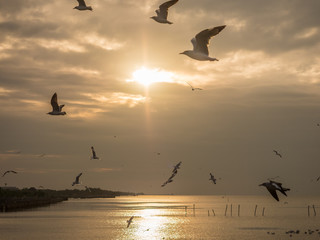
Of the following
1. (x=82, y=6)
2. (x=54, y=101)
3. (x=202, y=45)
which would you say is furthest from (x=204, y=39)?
(x=54, y=101)

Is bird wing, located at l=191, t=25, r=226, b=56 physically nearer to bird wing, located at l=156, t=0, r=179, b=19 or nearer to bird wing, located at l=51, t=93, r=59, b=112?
bird wing, located at l=156, t=0, r=179, b=19

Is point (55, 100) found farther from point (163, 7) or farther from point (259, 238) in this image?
point (259, 238)

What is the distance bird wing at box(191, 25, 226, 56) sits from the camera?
2133 cm

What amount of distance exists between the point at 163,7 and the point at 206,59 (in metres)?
4.97

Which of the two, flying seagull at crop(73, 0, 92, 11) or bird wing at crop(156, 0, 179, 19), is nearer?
bird wing at crop(156, 0, 179, 19)

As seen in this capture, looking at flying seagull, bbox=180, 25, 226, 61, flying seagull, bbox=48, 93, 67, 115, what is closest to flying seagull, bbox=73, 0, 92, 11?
flying seagull, bbox=48, 93, 67, 115

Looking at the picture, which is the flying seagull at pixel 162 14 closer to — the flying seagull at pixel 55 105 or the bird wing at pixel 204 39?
the bird wing at pixel 204 39

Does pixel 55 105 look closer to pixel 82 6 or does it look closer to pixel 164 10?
pixel 82 6

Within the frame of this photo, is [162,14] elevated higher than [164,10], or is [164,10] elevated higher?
[164,10]

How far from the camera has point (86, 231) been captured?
88.7 meters

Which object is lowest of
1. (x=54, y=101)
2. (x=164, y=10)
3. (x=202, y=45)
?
(x=202, y=45)

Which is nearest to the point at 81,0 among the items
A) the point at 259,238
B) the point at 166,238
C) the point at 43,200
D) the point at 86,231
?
the point at 166,238

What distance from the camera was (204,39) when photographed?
868 inches

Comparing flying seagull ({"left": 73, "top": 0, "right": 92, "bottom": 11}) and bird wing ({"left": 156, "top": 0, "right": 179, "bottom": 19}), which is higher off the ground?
flying seagull ({"left": 73, "top": 0, "right": 92, "bottom": 11})
